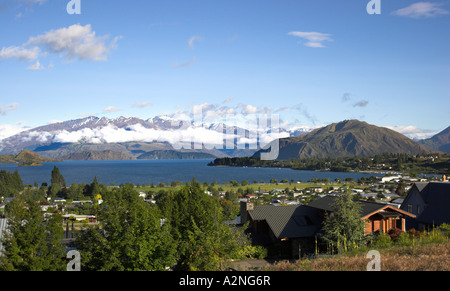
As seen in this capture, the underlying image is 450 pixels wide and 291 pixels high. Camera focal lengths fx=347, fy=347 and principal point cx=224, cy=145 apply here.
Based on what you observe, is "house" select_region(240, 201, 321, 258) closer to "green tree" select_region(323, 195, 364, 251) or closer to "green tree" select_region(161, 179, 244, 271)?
"green tree" select_region(323, 195, 364, 251)

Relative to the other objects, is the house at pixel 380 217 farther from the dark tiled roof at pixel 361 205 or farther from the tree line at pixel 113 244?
the tree line at pixel 113 244

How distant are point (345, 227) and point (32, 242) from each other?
15.0 metres

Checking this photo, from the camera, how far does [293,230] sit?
2211 cm

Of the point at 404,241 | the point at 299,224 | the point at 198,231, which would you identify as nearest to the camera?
the point at 404,241

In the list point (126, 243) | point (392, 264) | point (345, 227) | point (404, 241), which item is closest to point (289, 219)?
point (345, 227)

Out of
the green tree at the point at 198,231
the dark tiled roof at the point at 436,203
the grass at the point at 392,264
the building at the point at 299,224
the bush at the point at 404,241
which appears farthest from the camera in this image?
the dark tiled roof at the point at 436,203

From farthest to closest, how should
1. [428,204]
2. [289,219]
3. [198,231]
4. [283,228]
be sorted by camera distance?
[428,204], [289,219], [283,228], [198,231]

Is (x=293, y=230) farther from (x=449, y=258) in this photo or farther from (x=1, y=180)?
(x=1, y=180)

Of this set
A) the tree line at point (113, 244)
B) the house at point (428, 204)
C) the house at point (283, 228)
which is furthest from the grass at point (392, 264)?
the house at point (428, 204)

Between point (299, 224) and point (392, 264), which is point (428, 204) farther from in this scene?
point (392, 264)

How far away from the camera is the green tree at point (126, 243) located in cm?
1368

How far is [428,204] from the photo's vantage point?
83.6ft

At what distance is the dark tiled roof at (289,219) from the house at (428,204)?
777 cm
